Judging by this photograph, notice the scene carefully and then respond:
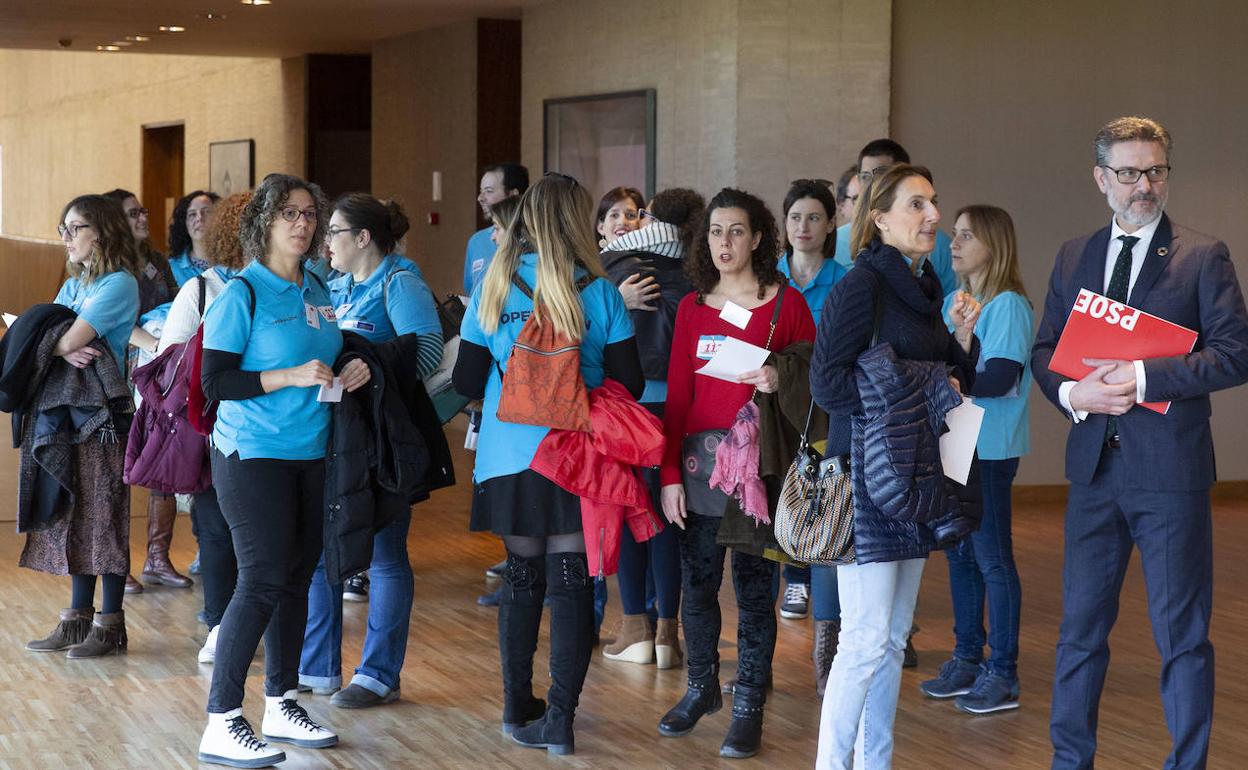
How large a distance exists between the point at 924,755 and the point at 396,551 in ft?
5.74

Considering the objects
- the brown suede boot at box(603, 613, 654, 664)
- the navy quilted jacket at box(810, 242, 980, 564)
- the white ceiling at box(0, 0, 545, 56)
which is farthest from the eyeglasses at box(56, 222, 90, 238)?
the white ceiling at box(0, 0, 545, 56)

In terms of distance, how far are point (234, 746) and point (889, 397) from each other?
6.79 feet

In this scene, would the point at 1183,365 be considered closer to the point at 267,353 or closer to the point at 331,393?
the point at 331,393

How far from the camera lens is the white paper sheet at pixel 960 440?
3.56 metres

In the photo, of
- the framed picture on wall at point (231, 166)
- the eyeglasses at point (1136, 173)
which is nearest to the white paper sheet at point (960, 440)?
the eyeglasses at point (1136, 173)

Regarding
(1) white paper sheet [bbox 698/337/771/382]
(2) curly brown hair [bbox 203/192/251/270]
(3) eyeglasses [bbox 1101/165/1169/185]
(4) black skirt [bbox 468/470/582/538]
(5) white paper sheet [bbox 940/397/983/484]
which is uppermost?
(3) eyeglasses [bbox 1101/165/1169/185]

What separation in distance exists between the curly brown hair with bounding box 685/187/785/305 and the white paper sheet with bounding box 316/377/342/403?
1.08m

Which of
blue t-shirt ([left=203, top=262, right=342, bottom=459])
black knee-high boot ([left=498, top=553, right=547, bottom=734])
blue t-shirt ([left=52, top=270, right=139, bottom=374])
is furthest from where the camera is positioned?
blue t-shirt ([left=52, top=270, right=139, bottom=374])

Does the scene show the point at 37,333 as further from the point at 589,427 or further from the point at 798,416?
the point at 798,416

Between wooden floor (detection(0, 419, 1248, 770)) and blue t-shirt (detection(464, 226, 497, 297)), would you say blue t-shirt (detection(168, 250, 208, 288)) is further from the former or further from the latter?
wooden floor (detection(0, 419, 1248, 770))

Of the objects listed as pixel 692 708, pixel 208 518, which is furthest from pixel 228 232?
pixel 692 708

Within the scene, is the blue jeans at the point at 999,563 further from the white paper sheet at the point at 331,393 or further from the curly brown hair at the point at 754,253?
the white paper sheet at the point at 331,393

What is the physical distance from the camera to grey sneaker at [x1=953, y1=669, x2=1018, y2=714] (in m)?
4.84

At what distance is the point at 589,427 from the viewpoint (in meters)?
4.11
